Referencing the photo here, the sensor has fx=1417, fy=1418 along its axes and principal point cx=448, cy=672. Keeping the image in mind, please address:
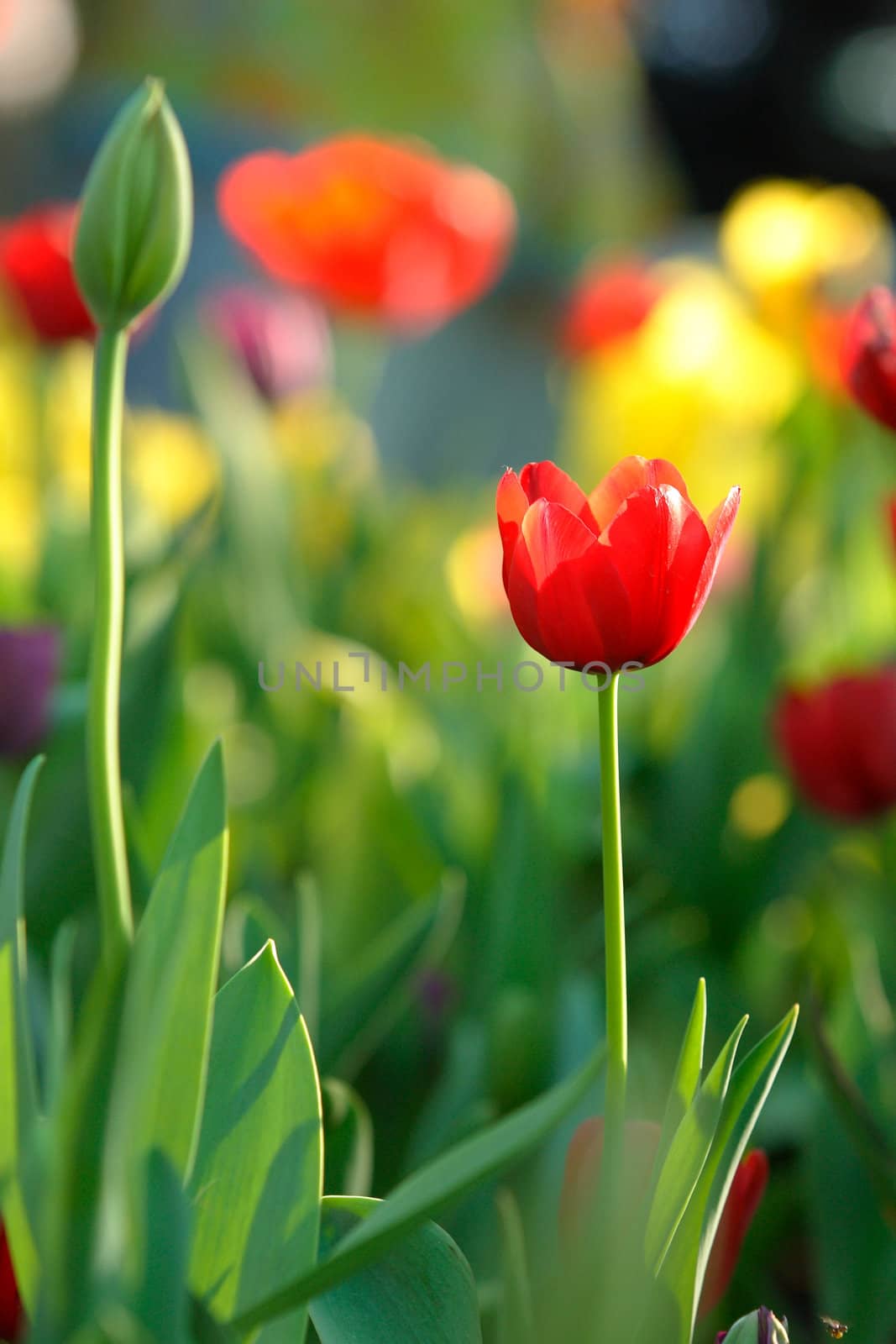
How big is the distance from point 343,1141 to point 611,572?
0.16 meters

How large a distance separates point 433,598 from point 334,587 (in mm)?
66

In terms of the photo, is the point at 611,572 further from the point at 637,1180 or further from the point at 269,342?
the point at 269,342

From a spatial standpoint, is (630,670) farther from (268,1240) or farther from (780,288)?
(780,288)

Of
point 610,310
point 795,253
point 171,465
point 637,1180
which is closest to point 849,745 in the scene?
point 637,1180

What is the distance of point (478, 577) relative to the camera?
0.89 metres

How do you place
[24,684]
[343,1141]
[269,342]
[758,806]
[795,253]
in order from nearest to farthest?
1. [343,1141]
2. [24,684]
3. [758,806]
4. [795,253]
5. [269,342]

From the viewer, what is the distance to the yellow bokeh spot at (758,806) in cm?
64

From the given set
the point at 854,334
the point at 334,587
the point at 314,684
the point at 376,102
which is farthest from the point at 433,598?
the point at 376,102

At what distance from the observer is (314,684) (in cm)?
66

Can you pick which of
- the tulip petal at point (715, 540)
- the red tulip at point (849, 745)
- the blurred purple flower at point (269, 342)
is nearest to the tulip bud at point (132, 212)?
the tulip petal at point (715, 540)

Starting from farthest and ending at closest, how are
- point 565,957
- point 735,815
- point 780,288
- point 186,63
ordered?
point 186,63, point 780,288, point 735,815, point 565,957

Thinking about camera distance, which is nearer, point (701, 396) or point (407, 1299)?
point (407, 1299)

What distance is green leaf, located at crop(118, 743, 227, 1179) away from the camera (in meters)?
0.25

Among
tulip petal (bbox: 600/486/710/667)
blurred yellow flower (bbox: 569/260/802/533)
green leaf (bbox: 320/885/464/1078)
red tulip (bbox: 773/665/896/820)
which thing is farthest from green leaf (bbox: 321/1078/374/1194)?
blurred yellow flower (bbox: 569/260/802/533)
